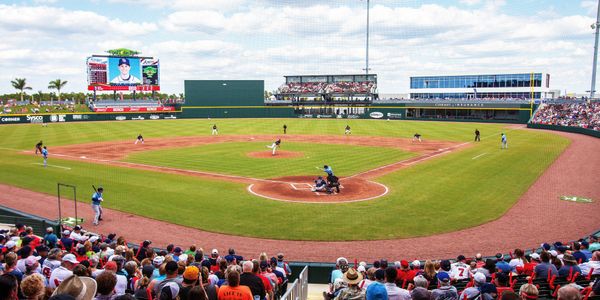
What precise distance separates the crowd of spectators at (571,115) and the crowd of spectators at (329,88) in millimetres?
45326

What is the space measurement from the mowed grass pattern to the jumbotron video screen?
174 ft

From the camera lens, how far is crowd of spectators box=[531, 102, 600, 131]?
2346 inches

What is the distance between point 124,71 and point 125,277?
88330mm

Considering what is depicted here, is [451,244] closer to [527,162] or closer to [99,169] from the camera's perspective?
[527,162]

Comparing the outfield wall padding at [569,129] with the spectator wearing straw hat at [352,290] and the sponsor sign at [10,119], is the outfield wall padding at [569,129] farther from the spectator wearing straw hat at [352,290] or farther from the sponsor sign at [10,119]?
the sponsor sign at [10,119]

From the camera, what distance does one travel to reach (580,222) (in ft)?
57.4

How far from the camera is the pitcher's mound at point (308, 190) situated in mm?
21234

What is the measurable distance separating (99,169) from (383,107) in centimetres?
7308

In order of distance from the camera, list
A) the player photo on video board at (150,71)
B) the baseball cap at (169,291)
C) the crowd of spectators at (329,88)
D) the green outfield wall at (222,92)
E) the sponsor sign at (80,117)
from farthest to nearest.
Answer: the crowd of spectators at (329,88) → the green outfield wall at (222,92) → the player photo on video board at (150,71) → the sponsor sign at (80,117) → the baseball cap at (169,291)

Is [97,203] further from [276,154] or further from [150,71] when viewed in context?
[150,71]

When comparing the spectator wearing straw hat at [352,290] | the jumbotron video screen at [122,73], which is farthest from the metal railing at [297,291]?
the jumbotron video screen at [122,73]

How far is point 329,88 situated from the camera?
115 m

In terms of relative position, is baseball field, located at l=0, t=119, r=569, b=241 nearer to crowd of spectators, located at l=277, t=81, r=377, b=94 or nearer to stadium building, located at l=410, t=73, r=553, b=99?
stadium building, located at l=410, t=73, r=553, b=99

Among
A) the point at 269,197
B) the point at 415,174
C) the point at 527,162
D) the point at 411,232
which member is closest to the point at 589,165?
the point at 527,162
